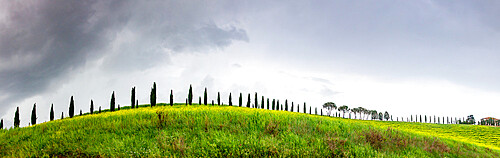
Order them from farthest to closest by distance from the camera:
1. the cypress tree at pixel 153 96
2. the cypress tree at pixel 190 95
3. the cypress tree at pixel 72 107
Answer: the cypress tree at pixel 190 95
the cypress tree at pixel 153 96
the cypress tree at pixel 72 107

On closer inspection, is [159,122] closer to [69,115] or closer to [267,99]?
[69,115]

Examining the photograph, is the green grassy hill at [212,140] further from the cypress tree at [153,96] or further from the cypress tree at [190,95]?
the cypress tree at [190,95]

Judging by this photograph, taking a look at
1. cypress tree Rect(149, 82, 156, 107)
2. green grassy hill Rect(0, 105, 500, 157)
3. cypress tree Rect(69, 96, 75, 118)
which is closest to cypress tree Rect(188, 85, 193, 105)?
cypress tree Rect(149, 82, 156, 107)

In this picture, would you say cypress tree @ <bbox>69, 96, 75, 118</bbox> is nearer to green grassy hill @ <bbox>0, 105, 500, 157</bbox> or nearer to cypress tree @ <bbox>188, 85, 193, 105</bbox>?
cypress tree @ <bbox>188, 85, 193, 105</bbox>

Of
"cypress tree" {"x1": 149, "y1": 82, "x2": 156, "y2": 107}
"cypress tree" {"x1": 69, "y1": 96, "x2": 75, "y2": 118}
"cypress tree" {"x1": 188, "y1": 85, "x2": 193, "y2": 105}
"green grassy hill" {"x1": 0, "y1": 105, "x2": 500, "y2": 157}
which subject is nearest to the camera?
"green grassy hill" {"x1": 0, "y1": 105, "x2": 500, "y2": 157}

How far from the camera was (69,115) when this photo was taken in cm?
5038

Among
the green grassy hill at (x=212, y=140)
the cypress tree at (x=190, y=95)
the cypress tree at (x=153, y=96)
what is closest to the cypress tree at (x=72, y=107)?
the cypress tree at (x=153, y=96)

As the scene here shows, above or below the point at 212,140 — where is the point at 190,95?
above

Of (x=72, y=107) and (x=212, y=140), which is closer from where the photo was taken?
(x=212, y=140)

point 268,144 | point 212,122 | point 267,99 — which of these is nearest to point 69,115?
point 267,99

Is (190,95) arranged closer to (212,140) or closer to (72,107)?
(72,107)

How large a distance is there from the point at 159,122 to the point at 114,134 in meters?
1.79

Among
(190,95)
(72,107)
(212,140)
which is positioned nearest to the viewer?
(212,140)

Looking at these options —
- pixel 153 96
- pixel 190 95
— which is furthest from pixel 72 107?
pixel 190 95
